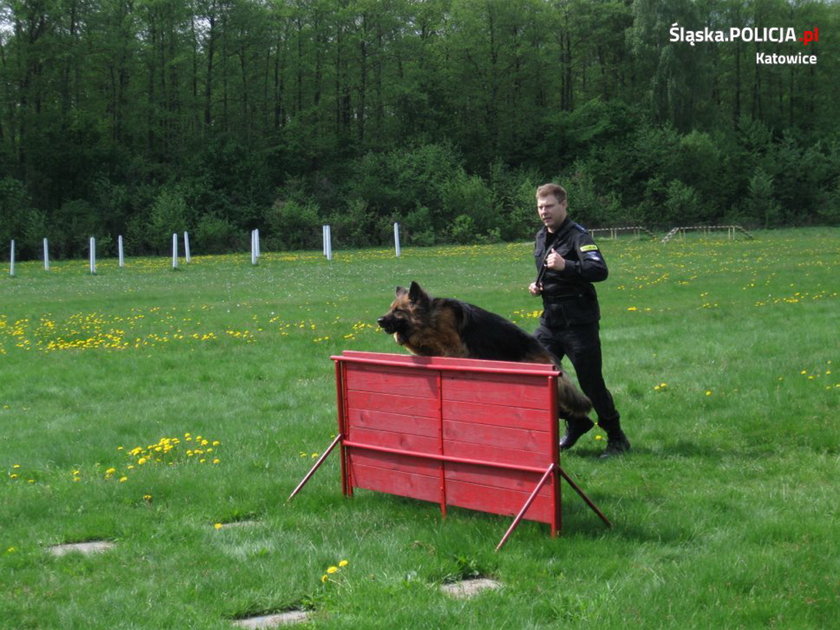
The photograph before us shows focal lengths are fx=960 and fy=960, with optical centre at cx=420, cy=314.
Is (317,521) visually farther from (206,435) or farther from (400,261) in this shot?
(400,261)

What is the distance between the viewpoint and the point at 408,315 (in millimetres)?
7090

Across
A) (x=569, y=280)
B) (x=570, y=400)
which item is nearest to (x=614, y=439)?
(x=570, y=400)

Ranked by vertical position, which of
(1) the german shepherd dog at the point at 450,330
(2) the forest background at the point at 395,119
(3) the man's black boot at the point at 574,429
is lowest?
(3) the man's black boot at the point at 574,429

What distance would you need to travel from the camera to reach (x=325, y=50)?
76188 mm

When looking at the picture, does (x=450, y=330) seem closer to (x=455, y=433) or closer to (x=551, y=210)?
(x=455, y=433)

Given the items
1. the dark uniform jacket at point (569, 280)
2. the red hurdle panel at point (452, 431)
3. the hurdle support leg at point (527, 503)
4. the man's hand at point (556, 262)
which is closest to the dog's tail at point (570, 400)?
the dark uniform jacket at point (569, 280)

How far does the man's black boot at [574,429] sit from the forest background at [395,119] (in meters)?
48.3

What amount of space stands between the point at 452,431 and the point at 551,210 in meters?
2.33

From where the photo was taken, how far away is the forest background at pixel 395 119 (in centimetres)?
6178

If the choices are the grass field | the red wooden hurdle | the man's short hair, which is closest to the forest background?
the grass field

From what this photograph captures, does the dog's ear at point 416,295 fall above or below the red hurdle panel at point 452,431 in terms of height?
above

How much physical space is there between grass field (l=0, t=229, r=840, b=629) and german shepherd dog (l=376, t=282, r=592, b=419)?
3.63 feet

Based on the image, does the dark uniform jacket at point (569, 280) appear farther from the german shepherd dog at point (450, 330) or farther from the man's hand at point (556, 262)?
the german shepherd dog at point (450, 330)

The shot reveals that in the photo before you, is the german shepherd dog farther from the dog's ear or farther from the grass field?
the grass field
